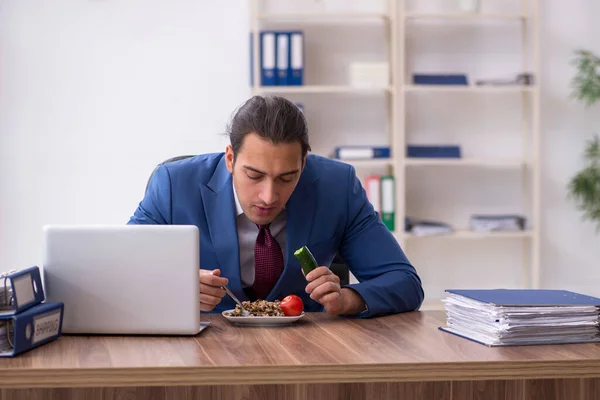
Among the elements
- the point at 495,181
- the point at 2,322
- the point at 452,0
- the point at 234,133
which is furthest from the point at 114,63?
the point at 2,322

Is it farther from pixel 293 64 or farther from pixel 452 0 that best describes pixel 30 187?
pixel 452 0

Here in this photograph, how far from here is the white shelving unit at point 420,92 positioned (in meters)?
A: 4.27

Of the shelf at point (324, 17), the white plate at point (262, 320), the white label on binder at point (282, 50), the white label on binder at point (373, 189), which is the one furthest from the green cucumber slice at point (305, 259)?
the shelf at point (324, 17)

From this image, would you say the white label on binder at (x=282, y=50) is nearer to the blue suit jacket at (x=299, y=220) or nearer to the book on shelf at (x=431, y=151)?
the book on shelf at (x=431, y=151)

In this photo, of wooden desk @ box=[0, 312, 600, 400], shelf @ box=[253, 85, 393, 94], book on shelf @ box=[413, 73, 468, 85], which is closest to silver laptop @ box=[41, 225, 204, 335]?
wooden desk @ box=[0, 312, 600, 400]

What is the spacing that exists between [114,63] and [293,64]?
1031mm

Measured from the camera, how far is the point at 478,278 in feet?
15.1

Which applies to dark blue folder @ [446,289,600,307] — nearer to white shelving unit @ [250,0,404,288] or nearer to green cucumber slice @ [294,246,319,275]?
green cucumber slice @ [294,246,319,275]

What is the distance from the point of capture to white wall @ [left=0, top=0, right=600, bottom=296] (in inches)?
173

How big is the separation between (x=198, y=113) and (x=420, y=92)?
128 centimetres

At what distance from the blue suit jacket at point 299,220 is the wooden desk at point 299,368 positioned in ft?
1.47

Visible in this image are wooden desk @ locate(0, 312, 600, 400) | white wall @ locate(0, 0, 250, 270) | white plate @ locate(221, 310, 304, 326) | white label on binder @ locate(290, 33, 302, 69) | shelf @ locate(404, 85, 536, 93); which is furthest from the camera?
white wall @ locate(0, 0, 250, 270)

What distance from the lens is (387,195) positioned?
4266 millimetres

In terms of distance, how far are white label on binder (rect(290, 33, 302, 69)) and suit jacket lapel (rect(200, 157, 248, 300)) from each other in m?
2.18
